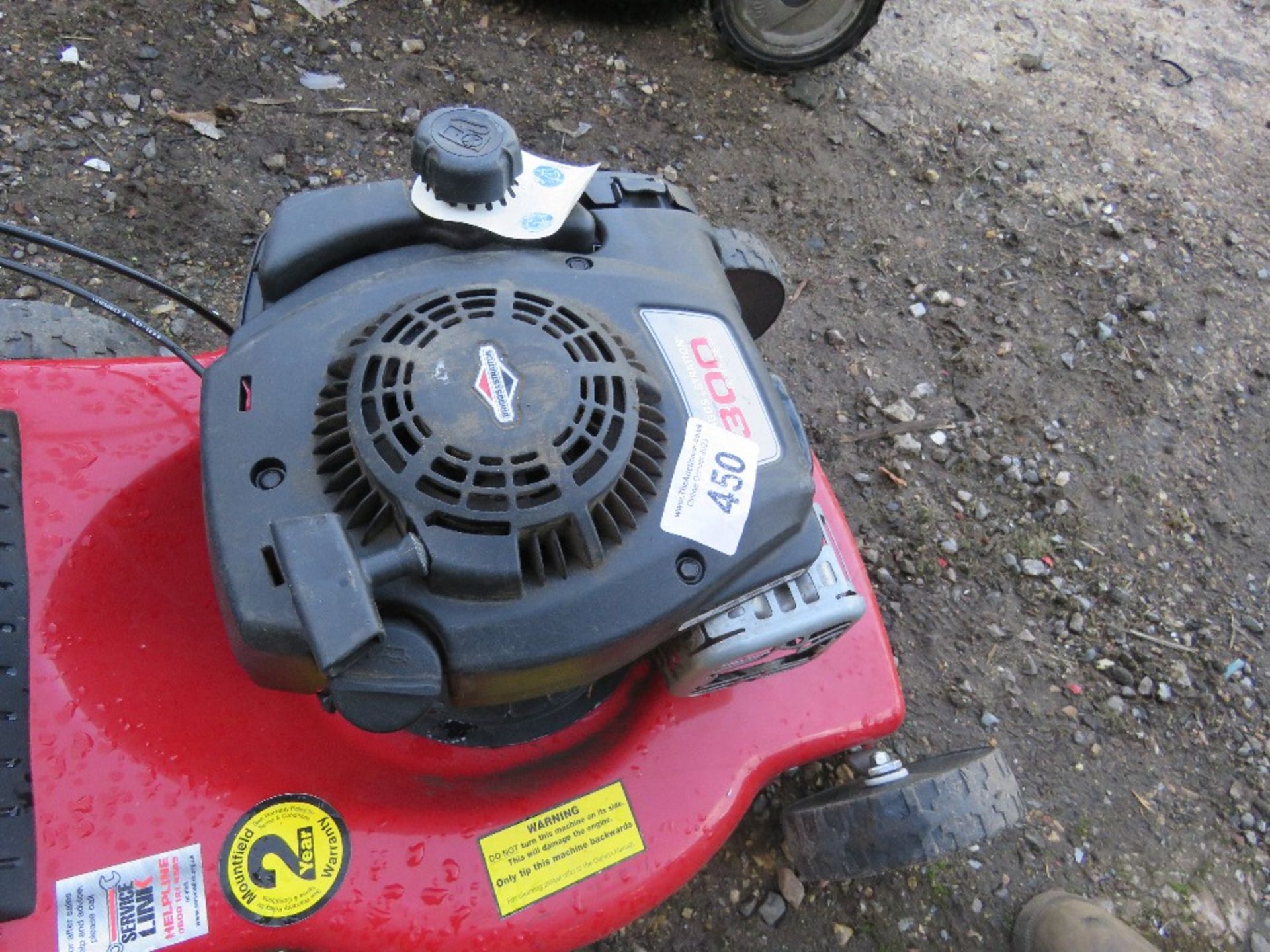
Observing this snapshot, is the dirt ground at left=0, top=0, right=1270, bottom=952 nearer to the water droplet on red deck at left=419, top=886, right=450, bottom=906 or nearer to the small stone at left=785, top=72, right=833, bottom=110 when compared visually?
the small stone at left=785, top=72, right=833, bottom=110

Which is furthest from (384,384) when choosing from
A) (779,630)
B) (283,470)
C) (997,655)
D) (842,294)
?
(842,294)

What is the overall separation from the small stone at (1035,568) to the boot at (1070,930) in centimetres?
53

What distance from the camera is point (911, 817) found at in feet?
3.94

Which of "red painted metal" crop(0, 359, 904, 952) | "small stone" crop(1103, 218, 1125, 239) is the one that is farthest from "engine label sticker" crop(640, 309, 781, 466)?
"small stone" crop(1103, 218, 1125, 239)

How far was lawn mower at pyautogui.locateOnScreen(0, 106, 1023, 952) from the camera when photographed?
771mm

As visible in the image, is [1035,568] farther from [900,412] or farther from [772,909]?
[772,909]

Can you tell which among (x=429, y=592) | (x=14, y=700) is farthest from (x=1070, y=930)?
(x=14, y=700)

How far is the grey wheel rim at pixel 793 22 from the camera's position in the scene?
2225 millimetres

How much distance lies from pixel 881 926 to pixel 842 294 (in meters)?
1.17

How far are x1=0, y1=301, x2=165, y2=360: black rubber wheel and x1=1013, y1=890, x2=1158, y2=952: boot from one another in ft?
4.84

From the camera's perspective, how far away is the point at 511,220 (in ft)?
3.11

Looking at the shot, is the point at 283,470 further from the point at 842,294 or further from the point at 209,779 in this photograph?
the point at 842,294

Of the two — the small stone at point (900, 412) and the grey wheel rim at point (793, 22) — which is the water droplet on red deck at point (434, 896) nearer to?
the small stone at point (900, 412)

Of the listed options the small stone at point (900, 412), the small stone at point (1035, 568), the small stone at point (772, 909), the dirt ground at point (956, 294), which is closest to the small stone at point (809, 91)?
the dirt ground at point (956, 294)
